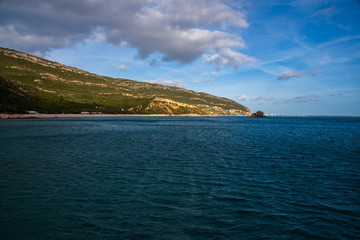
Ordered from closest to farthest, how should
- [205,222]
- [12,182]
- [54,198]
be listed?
1. [205,222]
2. [54,198]
3. [12,182]

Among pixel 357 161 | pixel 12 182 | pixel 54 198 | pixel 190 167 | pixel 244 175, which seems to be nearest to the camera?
pixel 54 198

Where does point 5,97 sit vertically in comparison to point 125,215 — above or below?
above

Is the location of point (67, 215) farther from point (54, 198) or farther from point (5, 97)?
point (5, 97)

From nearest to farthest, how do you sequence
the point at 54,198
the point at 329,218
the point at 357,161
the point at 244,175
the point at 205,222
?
the point at 205,222 → the point at 329,218 → the point at 54,198 → the point at 244,175 → the point at 357,161

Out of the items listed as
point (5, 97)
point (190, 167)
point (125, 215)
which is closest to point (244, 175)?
point (190, 167)

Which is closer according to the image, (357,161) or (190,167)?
(190,167)

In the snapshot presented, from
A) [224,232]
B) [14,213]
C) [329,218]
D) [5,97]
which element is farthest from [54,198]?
[5,97]

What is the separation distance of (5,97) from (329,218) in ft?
633

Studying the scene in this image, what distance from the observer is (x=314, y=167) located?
21.8m

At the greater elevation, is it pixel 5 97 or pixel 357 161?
pixel 5 97

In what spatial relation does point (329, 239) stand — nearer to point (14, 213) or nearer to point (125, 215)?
point (125, 215)

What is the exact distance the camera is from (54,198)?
42.3 feet

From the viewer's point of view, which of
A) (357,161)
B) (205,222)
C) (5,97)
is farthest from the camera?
(5,97)

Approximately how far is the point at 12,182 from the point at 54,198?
Answer: 541 cm
